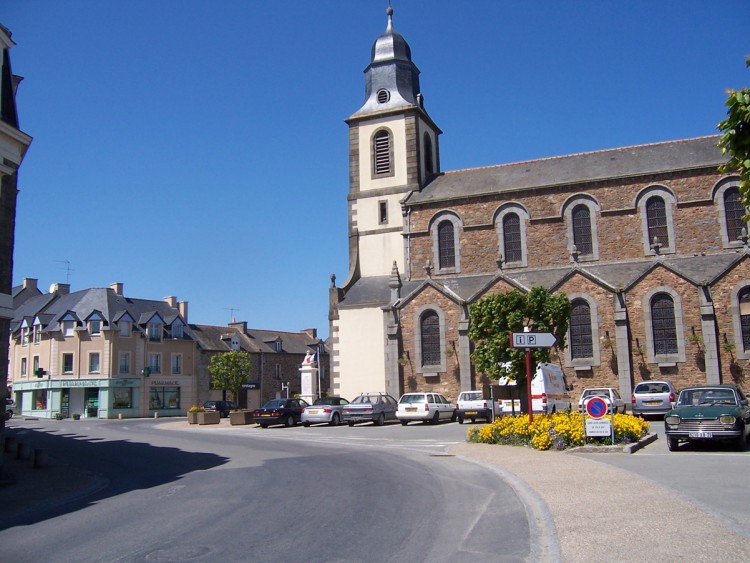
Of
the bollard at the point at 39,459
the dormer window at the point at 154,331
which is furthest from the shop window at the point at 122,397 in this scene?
the bollard at the point at 39,459

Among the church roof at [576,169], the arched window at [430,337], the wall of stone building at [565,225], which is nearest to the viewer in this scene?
the wall of stone building at [565,225]

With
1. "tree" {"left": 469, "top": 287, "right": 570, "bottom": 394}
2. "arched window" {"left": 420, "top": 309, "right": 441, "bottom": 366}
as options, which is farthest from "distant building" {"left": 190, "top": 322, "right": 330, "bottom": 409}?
"tree" {"left": 469, "top": 287, "right": 570, "bottom": 394}

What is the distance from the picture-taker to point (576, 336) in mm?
32469

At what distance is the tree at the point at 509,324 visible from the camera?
A: 2481 centimetres

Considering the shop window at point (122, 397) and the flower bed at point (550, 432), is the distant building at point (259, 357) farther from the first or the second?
the flower bed at point (550, 432)

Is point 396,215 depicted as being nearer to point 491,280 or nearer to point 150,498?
point 491,280

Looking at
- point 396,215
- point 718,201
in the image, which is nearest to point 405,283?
point 396,215

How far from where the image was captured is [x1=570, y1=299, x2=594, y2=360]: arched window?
106ft

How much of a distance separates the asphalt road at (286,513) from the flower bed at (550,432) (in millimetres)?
2353

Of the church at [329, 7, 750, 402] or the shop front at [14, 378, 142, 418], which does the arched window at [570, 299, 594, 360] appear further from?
the shop front at [14, 378, 142, 418]

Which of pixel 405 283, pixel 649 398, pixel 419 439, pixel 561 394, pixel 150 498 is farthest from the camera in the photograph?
pixel 405 283

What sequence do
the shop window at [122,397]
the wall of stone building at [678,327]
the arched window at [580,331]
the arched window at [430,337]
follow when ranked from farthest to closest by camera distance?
1. the shop window at [122,397]
2. the arched window at [430,337]
3. the arched window at [580,331]
4. the wall of stone building at [678,327]

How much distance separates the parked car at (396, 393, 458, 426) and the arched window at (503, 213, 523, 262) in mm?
10268

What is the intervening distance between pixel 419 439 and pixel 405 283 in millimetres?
16632
